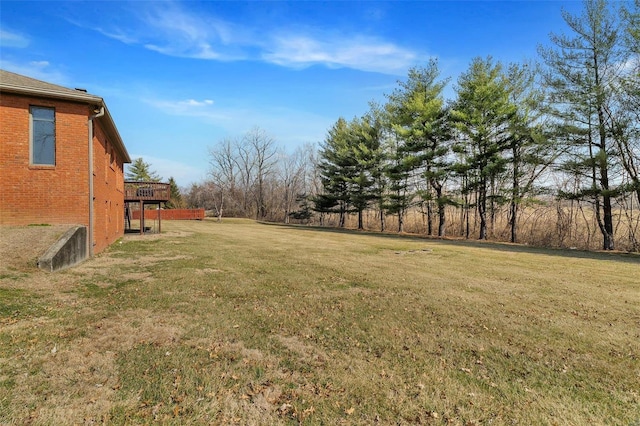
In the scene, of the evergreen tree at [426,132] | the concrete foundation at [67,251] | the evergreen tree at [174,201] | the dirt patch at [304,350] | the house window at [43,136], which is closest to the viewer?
the dirt patch at [304,350]

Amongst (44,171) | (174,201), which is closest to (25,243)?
(44,171)

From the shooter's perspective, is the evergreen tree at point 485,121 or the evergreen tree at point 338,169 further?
the evergreen tree at point 338,169

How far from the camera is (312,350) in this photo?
152 inches

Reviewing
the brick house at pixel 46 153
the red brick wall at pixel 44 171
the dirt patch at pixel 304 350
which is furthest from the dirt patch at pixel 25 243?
the dirt patch at pixel 304 350

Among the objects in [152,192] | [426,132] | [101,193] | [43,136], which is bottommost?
[101,193]

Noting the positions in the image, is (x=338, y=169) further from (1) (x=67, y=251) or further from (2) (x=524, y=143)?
(1) (x=67, y=251)

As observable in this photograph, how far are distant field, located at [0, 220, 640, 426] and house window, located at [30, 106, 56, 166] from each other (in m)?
3.70

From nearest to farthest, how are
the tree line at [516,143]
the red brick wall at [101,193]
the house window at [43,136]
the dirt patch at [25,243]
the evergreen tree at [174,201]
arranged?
the dirt patch at [25,243] → the house window at [43,136] → the red brick wall at [101,193] → the tree line at [516,143] → the evergreen tree at [174,201]

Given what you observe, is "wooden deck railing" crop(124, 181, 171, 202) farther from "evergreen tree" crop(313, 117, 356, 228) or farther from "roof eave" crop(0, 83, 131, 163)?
"evergreen tree" crop(313, 117, 356, 228)

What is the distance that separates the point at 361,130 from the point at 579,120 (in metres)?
16.3

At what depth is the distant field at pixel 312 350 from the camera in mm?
2721

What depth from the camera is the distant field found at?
107 inches

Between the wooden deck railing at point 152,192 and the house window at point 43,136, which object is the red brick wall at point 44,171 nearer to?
the house window at point 43,136

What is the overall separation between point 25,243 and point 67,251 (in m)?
0.79
